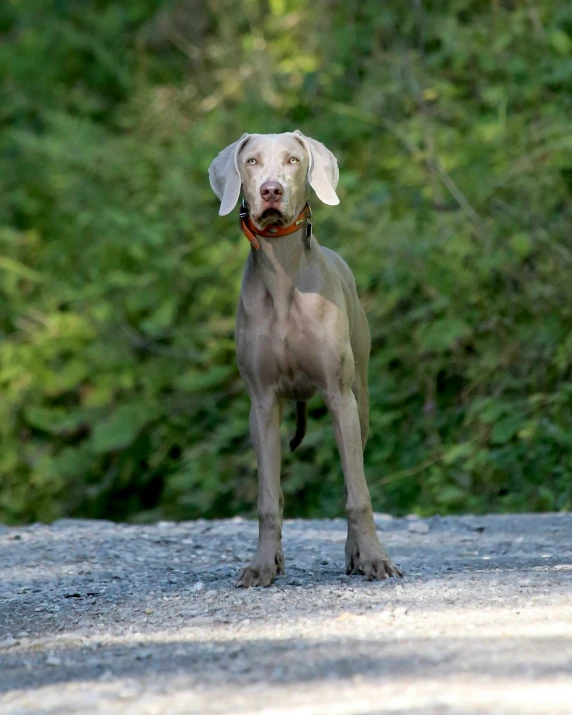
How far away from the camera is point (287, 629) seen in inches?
166

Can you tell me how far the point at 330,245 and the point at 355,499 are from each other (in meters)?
5.66

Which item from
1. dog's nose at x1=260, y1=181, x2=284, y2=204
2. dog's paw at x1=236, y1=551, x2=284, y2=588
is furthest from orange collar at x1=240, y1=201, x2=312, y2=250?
dog's paw at x1=236, y1=551, x2=284, y2=588

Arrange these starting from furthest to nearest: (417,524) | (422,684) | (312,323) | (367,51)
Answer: (367,51) < (417,524) < (312,323) < (422,684)

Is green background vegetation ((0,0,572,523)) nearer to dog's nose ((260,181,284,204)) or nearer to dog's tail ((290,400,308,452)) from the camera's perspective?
dog's tail ((290,400,308,452))

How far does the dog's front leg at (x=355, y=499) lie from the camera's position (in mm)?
5488

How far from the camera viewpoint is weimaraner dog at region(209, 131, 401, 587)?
5562 mm

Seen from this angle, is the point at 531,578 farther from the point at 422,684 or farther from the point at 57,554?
the point at 57,554

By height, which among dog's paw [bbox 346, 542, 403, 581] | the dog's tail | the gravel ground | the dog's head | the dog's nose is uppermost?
the dog's head

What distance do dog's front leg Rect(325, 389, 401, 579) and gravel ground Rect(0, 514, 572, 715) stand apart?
0.13m

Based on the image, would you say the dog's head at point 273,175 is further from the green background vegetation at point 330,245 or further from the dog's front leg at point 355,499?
the green background vegetation at point 330,245

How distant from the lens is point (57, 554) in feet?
22.0

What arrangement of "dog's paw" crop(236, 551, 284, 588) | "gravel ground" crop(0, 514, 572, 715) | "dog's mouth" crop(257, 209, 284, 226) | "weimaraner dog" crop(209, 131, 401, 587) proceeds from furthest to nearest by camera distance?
"weimaraner dog" crop(209, 131, 401, 587)
"dog's mouth" crop(257, 209, 284, 226)
"dog's paw" crop(236, 551, 284, 588)
"gravel ground" crop(0, 514, 572, 715)

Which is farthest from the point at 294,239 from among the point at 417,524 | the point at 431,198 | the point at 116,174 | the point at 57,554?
the point at 116,174

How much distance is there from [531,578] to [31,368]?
335 inches
